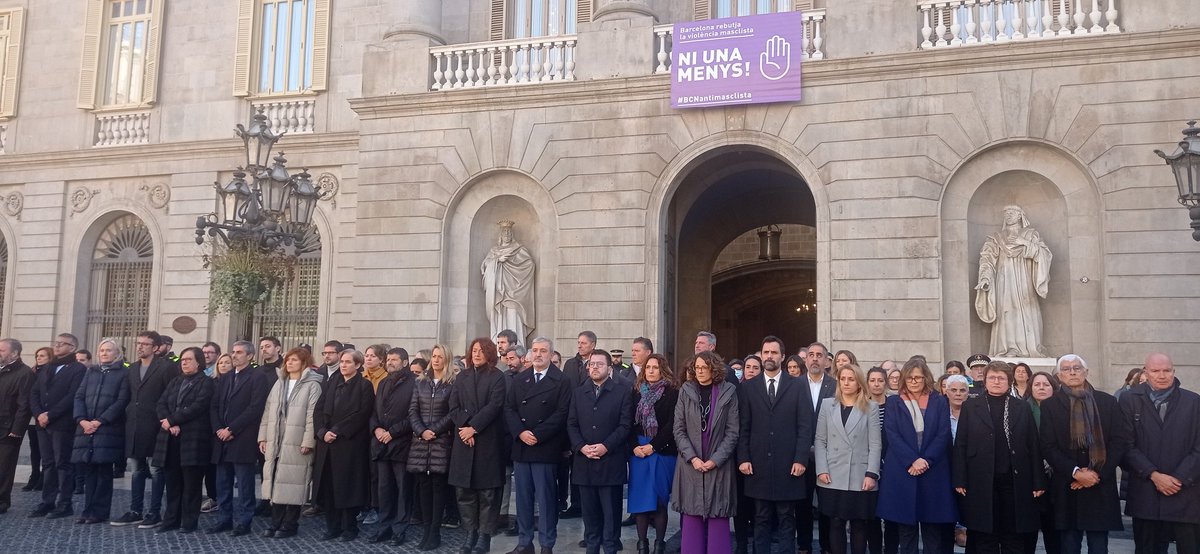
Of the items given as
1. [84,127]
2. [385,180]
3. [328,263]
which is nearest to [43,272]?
[84,127]

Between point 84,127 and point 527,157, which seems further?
point 84,127

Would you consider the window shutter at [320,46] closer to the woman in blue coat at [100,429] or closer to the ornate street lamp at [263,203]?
the ornate street lamp at [263,203]

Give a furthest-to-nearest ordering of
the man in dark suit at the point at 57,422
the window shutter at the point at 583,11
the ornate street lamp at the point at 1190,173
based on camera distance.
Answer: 1. the window shutter at the point at 583,11
2. the man in dark suit at the point at 57,422
3. the ornate street lamp at the point at 1190,173

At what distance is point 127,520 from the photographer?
9695 millimetres

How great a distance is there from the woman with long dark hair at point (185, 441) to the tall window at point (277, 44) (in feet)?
35.2

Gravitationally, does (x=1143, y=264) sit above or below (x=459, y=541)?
above

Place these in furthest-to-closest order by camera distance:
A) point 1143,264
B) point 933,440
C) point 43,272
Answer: point 43,272, point 1143,264, point 933,440

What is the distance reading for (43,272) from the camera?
66.4 feet

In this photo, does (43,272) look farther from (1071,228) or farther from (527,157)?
(1071,228)

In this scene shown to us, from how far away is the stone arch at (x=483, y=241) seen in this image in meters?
15.3

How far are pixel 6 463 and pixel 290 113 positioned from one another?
10196 millimetres

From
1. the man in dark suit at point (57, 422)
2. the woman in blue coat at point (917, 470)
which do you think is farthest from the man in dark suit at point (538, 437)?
the man in dark suit at point (57, 422)

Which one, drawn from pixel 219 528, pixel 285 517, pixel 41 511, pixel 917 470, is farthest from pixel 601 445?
pixel 41 511

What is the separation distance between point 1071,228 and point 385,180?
1094 centimetres
